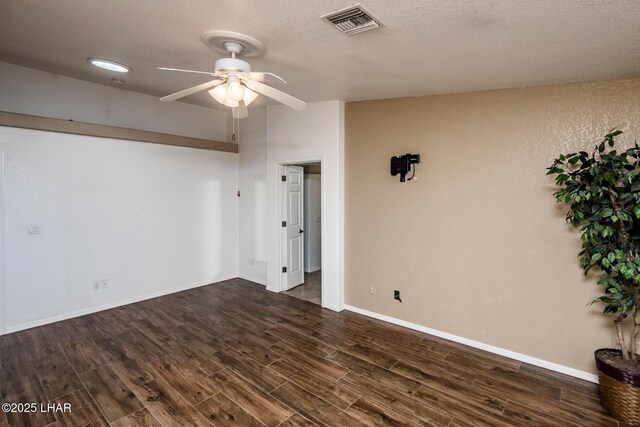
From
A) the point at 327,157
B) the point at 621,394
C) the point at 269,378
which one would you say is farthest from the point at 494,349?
the point at 327,157

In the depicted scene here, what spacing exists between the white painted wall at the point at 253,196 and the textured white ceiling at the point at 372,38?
2.18 m

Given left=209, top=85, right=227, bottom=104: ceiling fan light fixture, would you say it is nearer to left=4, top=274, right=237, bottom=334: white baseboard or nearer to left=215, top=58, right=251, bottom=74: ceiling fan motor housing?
left=215, top=58, right=251, bottom=74: ceiling fan motor housing

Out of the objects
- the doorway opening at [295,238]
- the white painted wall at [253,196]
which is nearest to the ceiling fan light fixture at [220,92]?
the doorway opening at [295,238]

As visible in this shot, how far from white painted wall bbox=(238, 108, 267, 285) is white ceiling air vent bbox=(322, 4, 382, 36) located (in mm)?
3304

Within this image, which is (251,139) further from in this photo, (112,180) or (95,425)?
(95,425)

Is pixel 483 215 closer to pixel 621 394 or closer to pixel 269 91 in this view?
pixel 621 394

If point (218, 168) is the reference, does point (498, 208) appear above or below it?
below

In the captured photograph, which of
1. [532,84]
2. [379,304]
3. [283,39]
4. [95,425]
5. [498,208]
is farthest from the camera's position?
[379,304]

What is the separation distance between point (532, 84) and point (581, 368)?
2.65 meters

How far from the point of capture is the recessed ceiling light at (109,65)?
3.11 meters

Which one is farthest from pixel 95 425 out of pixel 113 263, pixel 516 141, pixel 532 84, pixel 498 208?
pixel 532 84

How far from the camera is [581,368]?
2.79 m

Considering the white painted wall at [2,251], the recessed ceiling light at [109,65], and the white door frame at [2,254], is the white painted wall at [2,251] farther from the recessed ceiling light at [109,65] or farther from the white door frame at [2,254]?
the recessed ceiling light at [109,65]

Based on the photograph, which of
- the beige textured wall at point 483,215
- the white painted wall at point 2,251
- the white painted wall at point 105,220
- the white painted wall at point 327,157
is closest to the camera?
the beige textured wall at point 483,215
